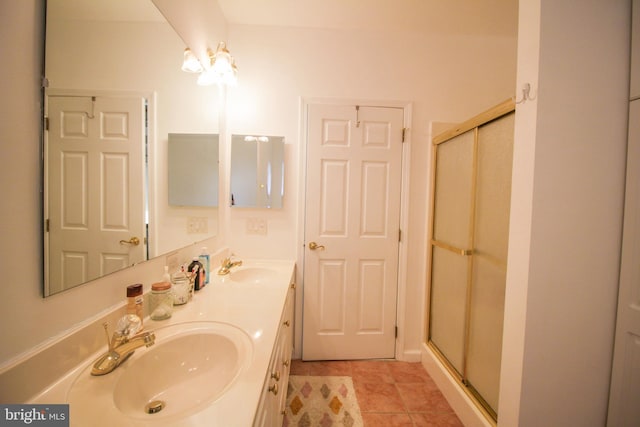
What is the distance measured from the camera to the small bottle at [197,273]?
119cm

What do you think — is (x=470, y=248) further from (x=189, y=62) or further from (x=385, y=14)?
(x=189, y=62)

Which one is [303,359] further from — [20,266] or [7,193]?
[7,193]

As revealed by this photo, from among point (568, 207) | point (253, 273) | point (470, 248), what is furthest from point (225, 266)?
point (568, 207)

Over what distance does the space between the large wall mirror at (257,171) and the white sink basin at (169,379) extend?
3.55 feet

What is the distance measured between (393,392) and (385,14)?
2.75 meters

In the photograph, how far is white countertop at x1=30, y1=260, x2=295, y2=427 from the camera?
51 cm

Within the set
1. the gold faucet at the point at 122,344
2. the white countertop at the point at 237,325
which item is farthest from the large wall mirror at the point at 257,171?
the gold faucet at the point at 122,344

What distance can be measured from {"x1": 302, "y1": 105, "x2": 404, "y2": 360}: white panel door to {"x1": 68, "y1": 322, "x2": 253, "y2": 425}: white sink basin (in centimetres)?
109

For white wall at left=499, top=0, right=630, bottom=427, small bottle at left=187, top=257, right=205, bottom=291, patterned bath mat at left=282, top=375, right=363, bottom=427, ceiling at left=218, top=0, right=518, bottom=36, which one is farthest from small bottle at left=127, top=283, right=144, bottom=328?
ceiling at left=218, top=0, right=518, bottom=36

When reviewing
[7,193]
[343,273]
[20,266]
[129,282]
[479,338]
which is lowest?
[479,338]

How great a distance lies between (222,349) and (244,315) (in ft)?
0.51

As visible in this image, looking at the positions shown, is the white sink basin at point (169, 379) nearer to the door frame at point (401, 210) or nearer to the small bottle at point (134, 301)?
the small bottle at point (134, 301)

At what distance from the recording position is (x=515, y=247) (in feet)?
3.33

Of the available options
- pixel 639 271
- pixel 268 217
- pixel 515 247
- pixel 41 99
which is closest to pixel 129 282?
pixel 41 99
